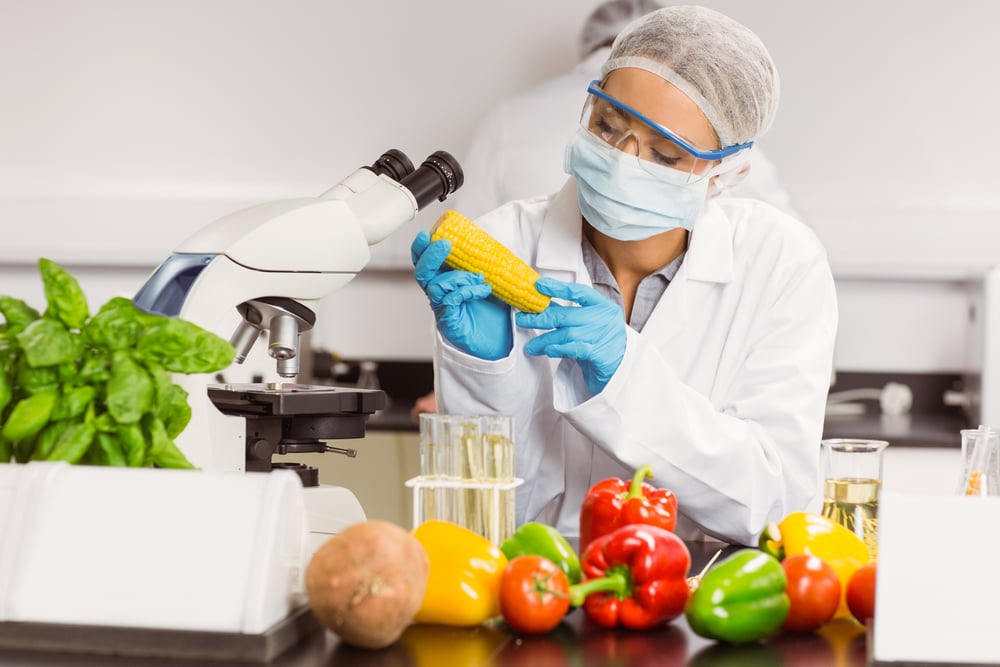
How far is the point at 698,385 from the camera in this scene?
2.00 meters

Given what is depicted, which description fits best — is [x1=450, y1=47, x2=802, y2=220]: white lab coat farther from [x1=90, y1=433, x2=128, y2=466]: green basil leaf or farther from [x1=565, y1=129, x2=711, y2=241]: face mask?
[x1=90, y1=433, x2=128, y2=466]: green basil leaf

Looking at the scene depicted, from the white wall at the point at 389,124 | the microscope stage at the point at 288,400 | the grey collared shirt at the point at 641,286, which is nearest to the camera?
the microscope stage at the point at 288,400

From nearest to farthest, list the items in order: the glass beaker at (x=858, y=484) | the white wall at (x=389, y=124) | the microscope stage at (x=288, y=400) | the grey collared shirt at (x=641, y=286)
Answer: the glass beaker at (x=858, y=484)
the microscope stage at (x=288, y=400)
the grey collared shirt at (x=641, y=286)
the white wall at (x=389, y=124)

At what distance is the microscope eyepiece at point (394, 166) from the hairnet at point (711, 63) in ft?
1.33

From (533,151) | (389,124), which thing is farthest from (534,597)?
(389,124)

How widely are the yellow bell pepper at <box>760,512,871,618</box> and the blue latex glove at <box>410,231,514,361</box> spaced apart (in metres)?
0.54

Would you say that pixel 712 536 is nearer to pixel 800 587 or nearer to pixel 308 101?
pixel 800 587

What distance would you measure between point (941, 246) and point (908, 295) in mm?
186

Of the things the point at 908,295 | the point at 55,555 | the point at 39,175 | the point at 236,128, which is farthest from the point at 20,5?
the point at 55,555

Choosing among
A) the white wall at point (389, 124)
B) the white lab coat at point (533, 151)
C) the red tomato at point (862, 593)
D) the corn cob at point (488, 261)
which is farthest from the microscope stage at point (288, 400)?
the white wall at point (389, 124)

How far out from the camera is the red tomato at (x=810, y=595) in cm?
117

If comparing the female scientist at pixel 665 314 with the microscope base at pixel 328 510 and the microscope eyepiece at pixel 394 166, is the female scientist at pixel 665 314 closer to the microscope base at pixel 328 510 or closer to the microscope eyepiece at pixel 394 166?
the microscope eyepiece at pixel 394 166

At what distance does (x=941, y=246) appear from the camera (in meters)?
3.67

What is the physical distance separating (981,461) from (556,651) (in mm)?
598
